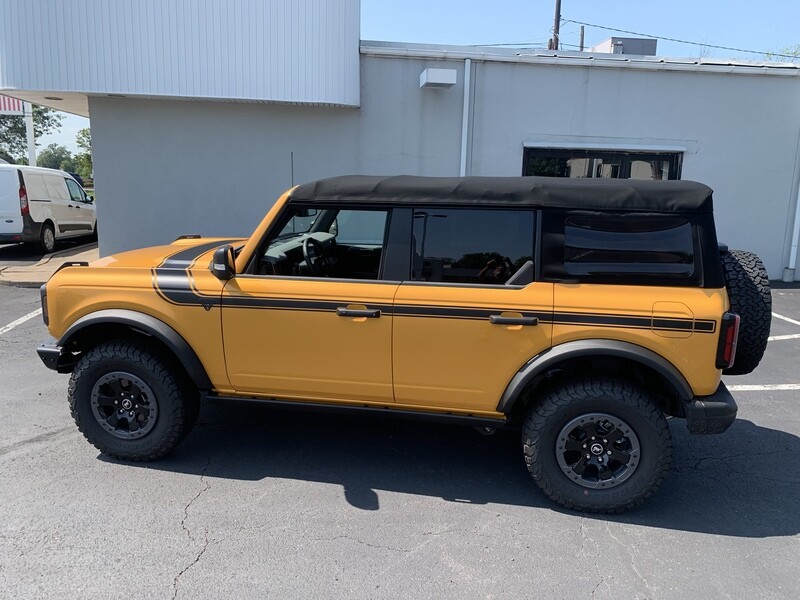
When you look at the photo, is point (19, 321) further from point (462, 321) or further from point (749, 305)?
point (749, 305)

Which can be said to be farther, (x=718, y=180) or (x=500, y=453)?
(x=718, y=180)

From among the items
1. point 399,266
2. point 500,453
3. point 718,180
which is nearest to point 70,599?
point 399,266

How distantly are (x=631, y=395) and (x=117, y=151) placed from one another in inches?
355

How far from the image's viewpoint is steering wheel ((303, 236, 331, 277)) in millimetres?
3846

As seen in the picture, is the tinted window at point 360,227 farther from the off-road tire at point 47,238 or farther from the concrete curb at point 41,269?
the off-road tire at point 47,238

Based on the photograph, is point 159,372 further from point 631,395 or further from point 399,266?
point 631,395

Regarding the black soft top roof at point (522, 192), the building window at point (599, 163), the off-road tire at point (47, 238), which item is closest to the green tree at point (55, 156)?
the off-road tire at point (47, 238)

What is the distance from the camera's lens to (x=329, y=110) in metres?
9.66

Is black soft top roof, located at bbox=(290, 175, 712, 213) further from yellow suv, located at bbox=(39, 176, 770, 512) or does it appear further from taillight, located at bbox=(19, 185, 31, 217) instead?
taillight, located at bbox=(19, 185, 31, 217)

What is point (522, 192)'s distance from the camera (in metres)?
3.39

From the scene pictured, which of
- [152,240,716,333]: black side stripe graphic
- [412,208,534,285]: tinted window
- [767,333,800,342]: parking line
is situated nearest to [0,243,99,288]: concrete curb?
[152,240,716,333]: black side stripe graphic

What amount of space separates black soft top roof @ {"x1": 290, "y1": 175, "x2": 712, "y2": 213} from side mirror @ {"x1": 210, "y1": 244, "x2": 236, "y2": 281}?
1.75ft

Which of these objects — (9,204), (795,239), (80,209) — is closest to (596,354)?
(795,239)

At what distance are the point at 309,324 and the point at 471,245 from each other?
1.04m
